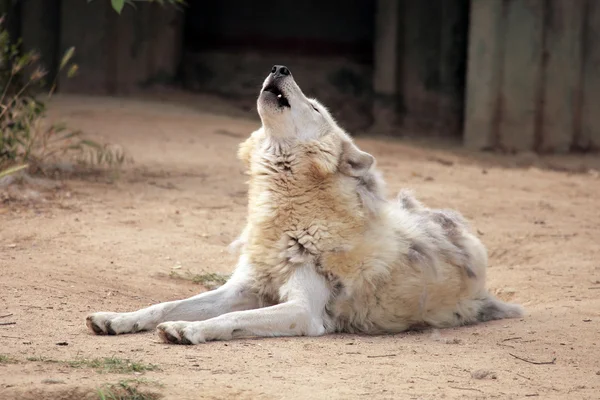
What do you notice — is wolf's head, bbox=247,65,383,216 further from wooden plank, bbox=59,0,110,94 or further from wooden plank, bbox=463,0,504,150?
wooden plank, bbox=59,0,110,94

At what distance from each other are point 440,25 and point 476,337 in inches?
364

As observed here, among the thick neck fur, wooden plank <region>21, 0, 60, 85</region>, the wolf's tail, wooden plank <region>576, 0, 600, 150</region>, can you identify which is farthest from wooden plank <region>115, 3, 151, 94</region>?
the wolf's tail

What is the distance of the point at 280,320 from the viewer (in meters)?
4.92

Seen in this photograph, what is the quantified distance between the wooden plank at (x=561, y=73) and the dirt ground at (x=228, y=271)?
680mm

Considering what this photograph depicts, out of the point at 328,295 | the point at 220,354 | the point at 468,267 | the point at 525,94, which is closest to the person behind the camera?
the point at 220,354

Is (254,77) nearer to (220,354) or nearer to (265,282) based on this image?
(265,282)

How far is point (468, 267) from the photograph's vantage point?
18.6 ft

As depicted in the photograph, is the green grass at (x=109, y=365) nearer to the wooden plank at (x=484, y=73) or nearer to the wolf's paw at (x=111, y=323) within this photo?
the wolf's paw at (x=111, y=323)

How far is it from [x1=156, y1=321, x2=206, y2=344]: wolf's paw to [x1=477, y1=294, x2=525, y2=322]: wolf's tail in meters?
1.88

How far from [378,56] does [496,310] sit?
8591 millimetres

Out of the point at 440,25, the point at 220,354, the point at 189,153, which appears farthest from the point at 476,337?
the point at 440,25

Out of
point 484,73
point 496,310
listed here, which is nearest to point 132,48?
point 484,73

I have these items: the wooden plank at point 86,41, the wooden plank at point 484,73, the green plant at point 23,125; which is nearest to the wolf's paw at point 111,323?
the green plant at point 23,125

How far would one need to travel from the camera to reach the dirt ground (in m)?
4.08
